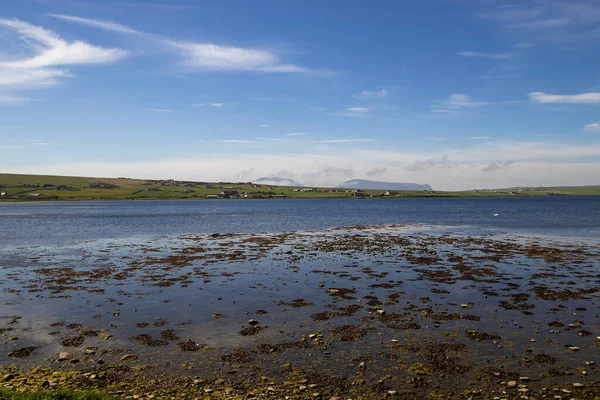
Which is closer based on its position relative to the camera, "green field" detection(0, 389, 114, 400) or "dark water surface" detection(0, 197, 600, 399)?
"green field" detection(0, 389, 114, 400)

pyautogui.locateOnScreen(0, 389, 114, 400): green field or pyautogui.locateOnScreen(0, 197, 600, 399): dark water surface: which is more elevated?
pyautogui.locateOnScreen(0, 389, 114, 400): green field

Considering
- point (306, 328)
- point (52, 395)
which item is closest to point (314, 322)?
point (306, 328)

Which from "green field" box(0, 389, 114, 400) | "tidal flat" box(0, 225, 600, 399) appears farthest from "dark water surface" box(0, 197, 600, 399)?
"green field" box(0, 389, 114, 400)

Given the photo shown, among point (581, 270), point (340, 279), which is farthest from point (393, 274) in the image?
point (581, 270)

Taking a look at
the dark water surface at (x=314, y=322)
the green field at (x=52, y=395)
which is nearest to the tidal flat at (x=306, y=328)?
the dark water surface at (x=314, y=322)

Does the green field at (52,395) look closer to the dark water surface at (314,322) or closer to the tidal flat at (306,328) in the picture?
the tidal flat at (306,328)

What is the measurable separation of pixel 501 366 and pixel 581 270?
91.1ft

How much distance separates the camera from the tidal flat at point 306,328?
1619 cm

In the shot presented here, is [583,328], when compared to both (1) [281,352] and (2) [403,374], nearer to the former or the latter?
(2) [403,374]

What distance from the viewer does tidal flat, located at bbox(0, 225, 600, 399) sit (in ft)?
53.1

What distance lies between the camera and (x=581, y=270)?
128 ft

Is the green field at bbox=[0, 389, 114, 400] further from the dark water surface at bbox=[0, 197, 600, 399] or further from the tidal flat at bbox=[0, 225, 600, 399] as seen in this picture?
the dark water surface at bbox=[0, 197, 600, 399]

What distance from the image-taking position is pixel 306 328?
2280 cm

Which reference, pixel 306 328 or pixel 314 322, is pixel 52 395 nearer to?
pixel 306 328
